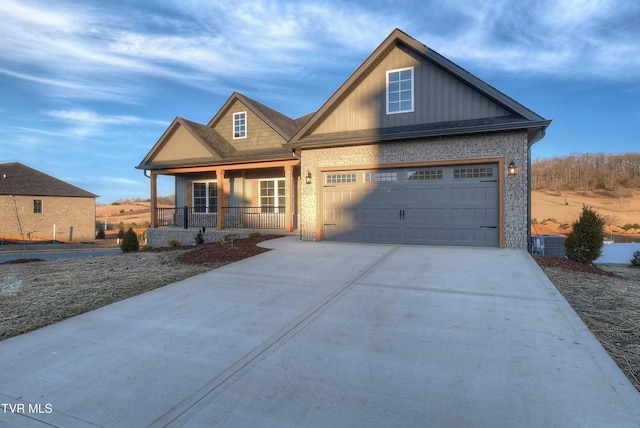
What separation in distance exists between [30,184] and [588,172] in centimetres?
7487

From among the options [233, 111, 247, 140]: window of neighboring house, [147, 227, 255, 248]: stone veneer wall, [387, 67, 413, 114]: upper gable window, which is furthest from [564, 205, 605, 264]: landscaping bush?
[233, 111, 247, 140]: window of neighboring house

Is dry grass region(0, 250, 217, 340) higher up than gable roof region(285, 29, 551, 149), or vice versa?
gable roof region(285, 29, 551, 149)

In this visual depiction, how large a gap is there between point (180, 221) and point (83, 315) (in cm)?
1400

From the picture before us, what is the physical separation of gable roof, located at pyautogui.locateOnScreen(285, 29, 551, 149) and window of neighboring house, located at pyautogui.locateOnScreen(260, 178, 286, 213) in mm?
4829

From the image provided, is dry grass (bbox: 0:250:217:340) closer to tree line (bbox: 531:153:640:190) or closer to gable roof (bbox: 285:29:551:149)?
gable roof (bbox: 285:29:551:149)

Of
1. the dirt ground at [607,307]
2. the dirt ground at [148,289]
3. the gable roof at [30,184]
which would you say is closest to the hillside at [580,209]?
the dirt ground at [607,307]

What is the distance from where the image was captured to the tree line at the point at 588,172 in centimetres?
5184

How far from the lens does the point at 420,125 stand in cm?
1020

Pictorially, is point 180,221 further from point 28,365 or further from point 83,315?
point 28,365

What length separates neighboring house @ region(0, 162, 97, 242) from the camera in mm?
29125

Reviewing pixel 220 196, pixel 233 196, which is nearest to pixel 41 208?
pixel 233 196

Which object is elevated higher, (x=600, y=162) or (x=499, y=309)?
(x=600, y=162)

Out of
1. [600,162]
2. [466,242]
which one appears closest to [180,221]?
[466,242]

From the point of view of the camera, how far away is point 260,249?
389 inches
